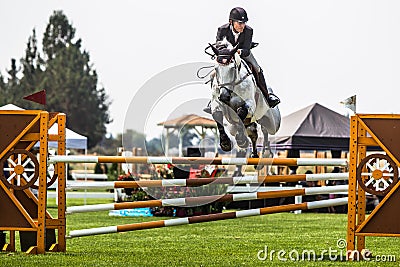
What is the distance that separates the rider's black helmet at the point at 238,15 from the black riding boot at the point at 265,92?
2.82 feet

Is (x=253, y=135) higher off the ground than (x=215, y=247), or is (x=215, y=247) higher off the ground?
(x=253, y=135)

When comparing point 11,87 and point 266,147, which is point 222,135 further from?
point 11,87

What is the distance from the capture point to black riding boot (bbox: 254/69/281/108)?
11.2 meters

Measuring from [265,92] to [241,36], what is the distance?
1.07 metres

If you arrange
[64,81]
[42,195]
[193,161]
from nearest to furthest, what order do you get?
1. [193,161]
2. [42,195]
3. [64,81]

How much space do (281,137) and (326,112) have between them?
7.14 ft

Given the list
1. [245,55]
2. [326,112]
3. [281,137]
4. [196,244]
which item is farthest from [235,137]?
[326,112]

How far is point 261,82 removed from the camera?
11234mm

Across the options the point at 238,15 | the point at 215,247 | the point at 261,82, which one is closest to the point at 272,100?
the point at 261,82

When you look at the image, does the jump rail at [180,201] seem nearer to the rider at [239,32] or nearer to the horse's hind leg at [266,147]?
the rider at [239,32]

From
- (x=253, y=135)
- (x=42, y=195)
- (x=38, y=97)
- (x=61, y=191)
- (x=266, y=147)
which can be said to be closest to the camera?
(x=42, y=195)

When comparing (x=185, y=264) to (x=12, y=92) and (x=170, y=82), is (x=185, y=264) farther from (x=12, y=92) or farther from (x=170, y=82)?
(x=12, y=92)

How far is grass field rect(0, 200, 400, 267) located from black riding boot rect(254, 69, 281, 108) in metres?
1.88

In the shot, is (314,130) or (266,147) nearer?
(266,147)
